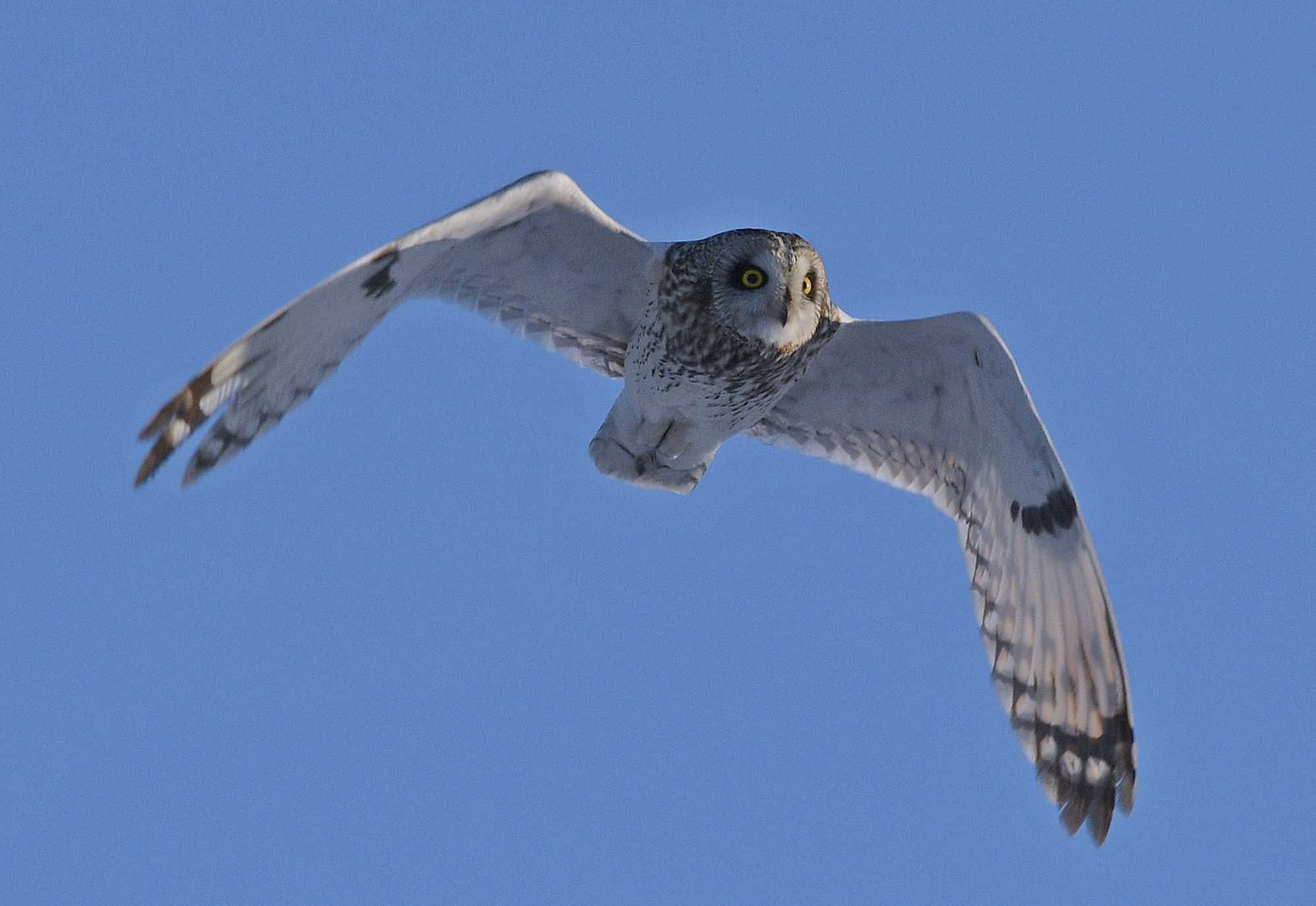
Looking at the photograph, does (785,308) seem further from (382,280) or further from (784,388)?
(382,280)

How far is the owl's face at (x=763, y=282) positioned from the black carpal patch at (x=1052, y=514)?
3.81 ft

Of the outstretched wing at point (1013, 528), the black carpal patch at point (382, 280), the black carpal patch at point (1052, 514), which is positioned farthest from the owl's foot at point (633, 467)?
the black carpal patch at point (1052, 514)

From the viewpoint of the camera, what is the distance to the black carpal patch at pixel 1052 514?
632 centimetres

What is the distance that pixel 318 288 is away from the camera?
17.9ft

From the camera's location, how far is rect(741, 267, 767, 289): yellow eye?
234 inches

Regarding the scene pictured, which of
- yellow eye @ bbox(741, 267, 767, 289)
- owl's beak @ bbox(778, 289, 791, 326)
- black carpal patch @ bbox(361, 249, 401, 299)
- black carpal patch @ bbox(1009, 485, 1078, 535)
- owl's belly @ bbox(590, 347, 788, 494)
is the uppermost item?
yellow eye @ bbox(741, 267, 767, 289)

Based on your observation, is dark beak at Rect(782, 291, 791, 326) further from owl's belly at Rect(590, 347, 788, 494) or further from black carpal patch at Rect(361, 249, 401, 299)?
black carpal patch at Rect(361, 249, 401, 299)

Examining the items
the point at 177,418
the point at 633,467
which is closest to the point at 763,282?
the point at 633,467

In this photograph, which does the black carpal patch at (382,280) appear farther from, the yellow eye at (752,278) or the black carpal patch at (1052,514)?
the black carpal patch at (1052,514)

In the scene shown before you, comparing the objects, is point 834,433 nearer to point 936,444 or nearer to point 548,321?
point 936,444

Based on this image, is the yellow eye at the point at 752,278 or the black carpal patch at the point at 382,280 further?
the yellow eye at the point at 752,278

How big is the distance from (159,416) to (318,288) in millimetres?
676

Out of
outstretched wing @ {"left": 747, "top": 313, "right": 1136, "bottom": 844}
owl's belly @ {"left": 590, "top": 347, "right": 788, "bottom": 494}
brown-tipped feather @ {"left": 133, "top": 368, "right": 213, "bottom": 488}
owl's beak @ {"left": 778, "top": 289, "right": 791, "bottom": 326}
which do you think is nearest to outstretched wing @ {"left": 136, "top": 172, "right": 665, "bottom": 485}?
brown-tipped feather @ {"left": 133, "top": 368, "right": 213, "bottom": 488}

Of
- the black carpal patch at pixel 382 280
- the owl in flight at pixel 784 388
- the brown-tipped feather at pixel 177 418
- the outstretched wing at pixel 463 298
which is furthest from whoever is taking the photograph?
the owl in flight at pixel 784 388
